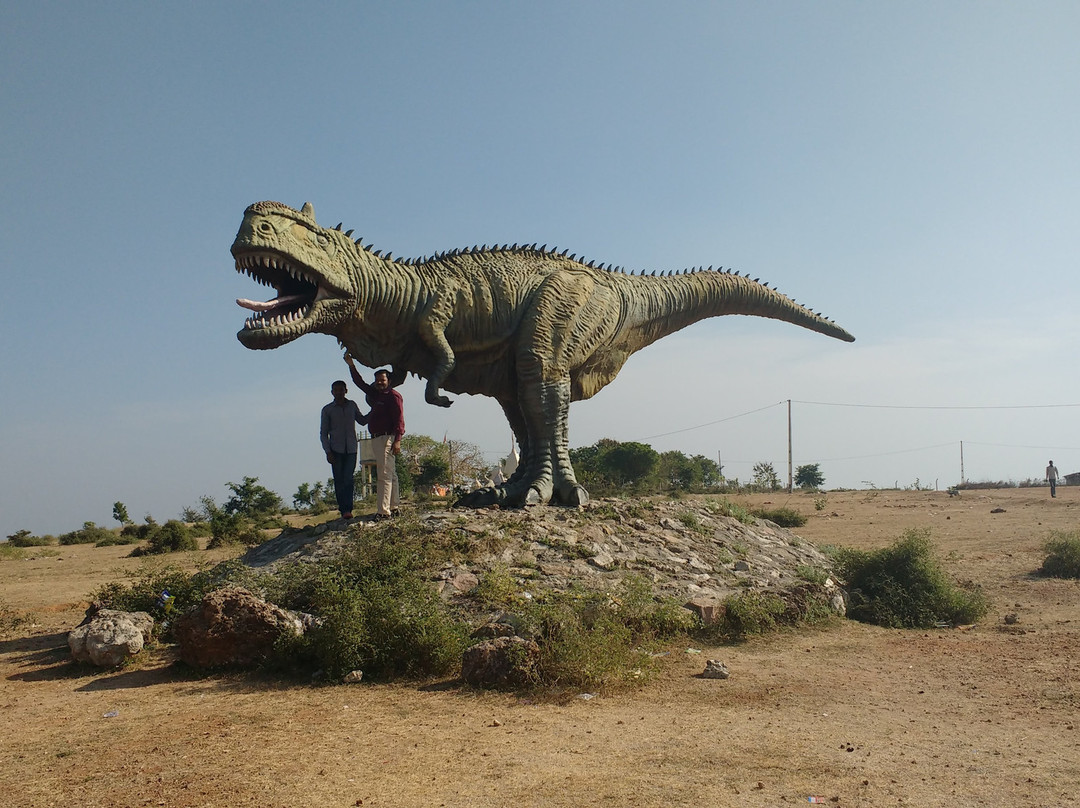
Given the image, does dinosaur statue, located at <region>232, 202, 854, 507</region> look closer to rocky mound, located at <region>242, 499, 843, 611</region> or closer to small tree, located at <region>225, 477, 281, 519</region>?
rocky mound, located at <region>242, 499, 843, 611</region>

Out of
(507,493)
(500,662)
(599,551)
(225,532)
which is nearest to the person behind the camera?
(500,662)

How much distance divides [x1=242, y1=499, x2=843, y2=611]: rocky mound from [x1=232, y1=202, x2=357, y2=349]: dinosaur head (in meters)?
2.08

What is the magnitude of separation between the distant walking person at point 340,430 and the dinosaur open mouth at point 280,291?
1.21 meters

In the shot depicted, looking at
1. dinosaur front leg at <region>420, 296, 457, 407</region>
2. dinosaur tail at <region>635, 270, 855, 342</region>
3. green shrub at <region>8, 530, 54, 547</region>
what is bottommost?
green shrub at <region>8, 530, 54, 547</region>

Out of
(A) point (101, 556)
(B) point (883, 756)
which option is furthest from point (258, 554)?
(A) point (101, 556)

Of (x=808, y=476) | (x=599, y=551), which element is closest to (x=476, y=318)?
(x=599, y=551)

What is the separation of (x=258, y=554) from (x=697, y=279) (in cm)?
673

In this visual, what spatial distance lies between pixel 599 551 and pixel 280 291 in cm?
411

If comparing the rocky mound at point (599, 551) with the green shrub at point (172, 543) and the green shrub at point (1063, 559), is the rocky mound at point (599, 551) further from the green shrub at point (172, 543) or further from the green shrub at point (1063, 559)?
the green shrub at point (172, 543)

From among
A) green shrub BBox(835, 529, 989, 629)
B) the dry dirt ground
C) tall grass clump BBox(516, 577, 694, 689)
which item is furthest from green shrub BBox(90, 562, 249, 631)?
green shrub BBox(835, 529, 989, 629)

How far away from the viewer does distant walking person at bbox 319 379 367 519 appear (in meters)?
8.91

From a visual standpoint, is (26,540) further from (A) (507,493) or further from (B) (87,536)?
(A) (507,493)

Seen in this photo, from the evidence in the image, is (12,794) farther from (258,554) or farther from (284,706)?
(258,554)

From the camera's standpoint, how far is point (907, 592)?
9.02m
